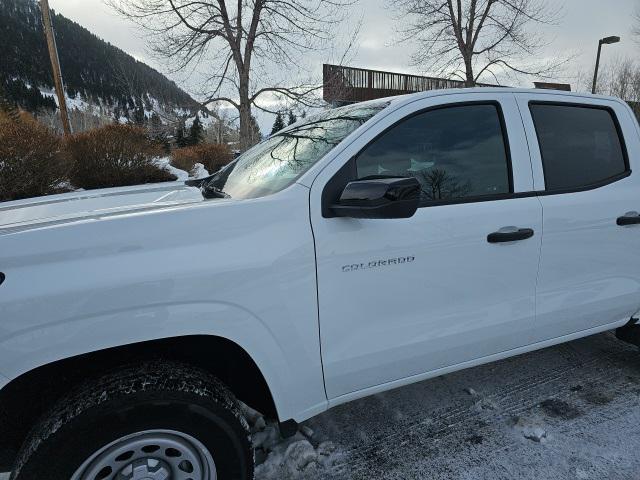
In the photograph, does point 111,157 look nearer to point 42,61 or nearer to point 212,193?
point 212,193

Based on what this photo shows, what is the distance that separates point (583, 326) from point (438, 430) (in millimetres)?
1050

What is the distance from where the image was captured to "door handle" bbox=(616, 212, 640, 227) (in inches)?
95.7

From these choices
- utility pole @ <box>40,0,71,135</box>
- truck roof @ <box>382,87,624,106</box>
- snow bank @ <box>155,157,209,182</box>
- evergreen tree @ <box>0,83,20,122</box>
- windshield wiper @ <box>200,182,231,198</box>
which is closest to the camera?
truck roof @ <box>382,87,624,106</box>

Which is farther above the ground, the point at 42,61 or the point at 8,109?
the point at 42,61

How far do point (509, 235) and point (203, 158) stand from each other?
1772 centimetres

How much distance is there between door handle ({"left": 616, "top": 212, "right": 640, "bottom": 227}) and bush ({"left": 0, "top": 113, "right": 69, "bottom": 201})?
31.1 ft

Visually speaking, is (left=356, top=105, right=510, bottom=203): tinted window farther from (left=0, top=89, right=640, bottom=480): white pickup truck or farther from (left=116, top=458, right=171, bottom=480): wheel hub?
(left=116, top=458, right=171, bottom=480): wheel hub

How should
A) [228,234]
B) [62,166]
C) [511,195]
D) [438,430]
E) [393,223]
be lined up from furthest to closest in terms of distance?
[62,166]
[438,430]
[511,195]
[393,223]
[228,234]

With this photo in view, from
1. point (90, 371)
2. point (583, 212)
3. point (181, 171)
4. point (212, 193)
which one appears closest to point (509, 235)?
point (583, 212)

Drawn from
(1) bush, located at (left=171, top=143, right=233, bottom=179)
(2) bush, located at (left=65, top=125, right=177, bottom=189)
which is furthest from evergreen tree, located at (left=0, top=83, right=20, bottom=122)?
(1) bush, located at (left=171, top=143, right=233, bottom=179)

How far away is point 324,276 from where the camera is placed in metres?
1.73

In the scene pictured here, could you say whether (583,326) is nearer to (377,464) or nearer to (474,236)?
(474,236)

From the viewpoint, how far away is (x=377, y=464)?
2.22 m

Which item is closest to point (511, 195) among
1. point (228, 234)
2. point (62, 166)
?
point (228, 234)
